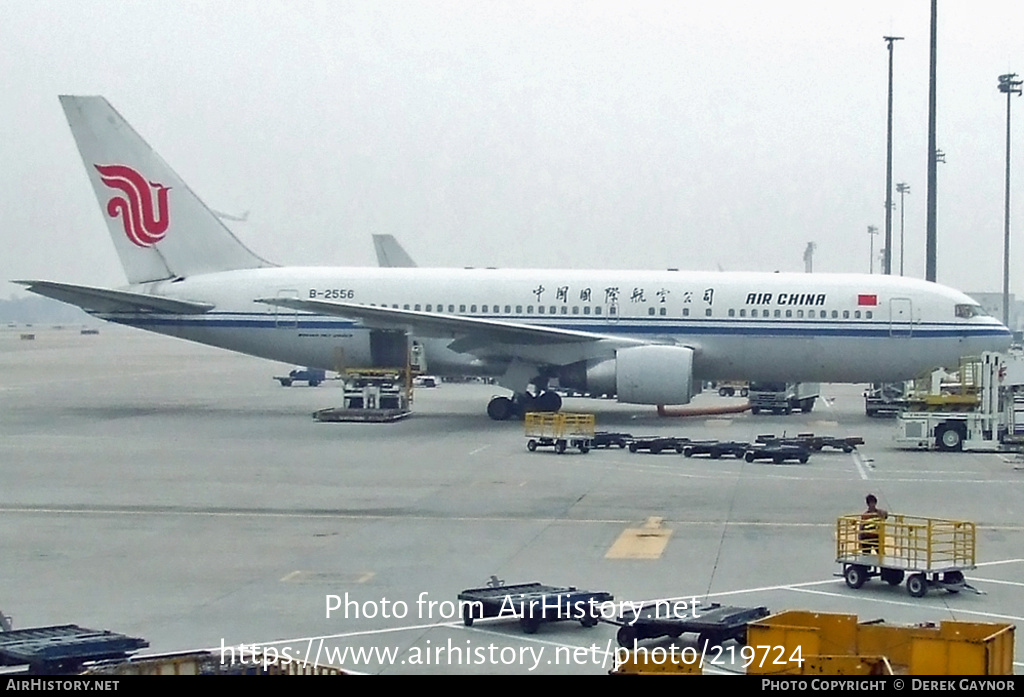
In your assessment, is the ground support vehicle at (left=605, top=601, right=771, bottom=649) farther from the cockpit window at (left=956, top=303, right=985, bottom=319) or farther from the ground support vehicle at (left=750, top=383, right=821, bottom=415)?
the ground support vehicle at (left=750, top=383, right=821, bottom=415)

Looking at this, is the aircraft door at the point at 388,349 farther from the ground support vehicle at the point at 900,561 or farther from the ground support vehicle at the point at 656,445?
the ground support vehicle at the point at 900,561

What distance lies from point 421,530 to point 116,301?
22.1 m

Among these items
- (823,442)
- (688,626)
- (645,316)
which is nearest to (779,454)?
(823,442)

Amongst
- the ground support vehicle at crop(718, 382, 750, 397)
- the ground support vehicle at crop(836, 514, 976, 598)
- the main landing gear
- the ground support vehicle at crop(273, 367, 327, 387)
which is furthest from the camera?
the ground support vehicle at crop(273, 367, 327, 387)

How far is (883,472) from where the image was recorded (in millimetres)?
26297

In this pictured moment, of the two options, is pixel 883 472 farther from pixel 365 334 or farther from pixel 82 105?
pixel 82 105

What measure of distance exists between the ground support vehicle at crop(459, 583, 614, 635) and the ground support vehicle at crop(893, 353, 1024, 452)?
1958 cm

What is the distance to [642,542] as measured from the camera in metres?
17.7

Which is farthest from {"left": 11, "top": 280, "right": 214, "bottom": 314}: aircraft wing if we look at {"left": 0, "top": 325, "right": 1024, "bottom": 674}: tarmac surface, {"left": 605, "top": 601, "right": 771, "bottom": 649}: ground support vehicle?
{"left": 605, "top": 601, "right": 771, "bottom": 649}: ground support vehicle

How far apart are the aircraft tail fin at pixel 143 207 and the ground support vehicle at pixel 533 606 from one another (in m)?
28.3

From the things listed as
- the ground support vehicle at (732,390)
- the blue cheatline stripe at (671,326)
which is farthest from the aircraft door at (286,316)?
the ground support vehicle at (732,390)

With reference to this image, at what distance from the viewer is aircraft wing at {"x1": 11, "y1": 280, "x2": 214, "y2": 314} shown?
3744cm

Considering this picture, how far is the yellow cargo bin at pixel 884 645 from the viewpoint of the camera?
9.45 meters

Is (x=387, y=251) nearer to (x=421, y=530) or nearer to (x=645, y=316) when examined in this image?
(x=645, y=316)
